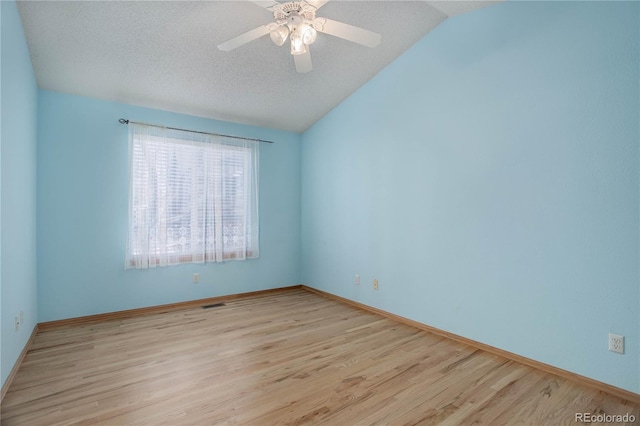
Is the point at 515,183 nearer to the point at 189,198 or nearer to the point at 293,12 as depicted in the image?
the point at 293,12

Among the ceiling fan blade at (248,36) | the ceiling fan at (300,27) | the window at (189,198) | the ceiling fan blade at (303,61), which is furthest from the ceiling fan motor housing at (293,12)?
the window at (189,198)

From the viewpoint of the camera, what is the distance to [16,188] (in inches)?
→ 91.8

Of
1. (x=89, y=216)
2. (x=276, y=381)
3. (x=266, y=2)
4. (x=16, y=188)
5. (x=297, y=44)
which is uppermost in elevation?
(x=266, y=2)

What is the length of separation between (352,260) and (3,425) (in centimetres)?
325

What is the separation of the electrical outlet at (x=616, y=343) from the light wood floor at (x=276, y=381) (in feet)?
0.98

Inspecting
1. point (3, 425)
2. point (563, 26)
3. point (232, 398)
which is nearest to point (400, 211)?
point (563, 26)

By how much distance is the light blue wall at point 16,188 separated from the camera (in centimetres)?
200

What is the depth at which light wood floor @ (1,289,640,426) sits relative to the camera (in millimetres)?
1805

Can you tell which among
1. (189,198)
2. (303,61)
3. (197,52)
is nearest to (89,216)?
(189,198)

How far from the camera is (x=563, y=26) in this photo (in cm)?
230

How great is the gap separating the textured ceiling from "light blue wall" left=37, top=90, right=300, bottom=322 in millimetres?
236

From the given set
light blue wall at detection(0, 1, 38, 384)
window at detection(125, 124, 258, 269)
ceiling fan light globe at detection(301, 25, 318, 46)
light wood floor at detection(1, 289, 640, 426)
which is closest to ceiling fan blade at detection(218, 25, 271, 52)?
ceiling fan light globe at detection(301, 25, 318, 46)

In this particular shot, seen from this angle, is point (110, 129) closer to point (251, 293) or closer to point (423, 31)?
point (251, 293)

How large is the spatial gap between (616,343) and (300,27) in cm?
291
